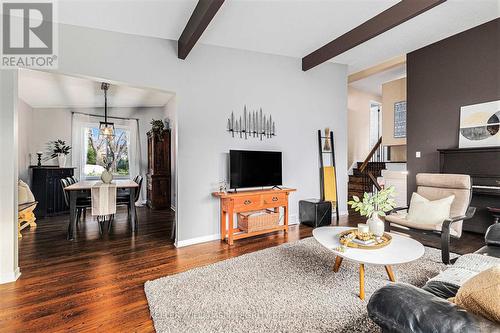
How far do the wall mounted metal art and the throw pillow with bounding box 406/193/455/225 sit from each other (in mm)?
2276

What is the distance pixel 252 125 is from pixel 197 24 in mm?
1644

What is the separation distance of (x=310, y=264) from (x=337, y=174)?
8.67 ft

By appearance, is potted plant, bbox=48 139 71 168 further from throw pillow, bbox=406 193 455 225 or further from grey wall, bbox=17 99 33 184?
throw pillow, bbox=406 193 455 225

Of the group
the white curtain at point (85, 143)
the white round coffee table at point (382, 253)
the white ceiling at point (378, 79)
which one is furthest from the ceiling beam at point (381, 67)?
the white curtain at point (85, 143)

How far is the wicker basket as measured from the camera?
3.50 m

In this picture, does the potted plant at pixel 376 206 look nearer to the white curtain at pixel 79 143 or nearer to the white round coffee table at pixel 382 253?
the white round coffee table at pixel 382 253

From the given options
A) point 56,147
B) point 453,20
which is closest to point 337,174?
point 453,20

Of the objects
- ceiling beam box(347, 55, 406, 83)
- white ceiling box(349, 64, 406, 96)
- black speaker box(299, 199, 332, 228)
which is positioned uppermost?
white ceiling box(349, 64, 406, 96)

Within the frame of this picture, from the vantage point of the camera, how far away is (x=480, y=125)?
365cm

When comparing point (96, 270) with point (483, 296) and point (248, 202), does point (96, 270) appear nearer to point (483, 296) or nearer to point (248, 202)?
point (248, 202)

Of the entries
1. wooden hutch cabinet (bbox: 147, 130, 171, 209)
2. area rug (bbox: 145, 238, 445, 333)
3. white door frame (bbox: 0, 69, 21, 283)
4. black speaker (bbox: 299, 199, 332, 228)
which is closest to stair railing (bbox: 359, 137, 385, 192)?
black speaker (bbox: 299, 199, 332, 228)

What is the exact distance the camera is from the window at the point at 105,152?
6125 mm

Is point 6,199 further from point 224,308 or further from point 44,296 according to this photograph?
point 224,308

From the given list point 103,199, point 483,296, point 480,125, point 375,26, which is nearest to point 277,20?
point 375,26
